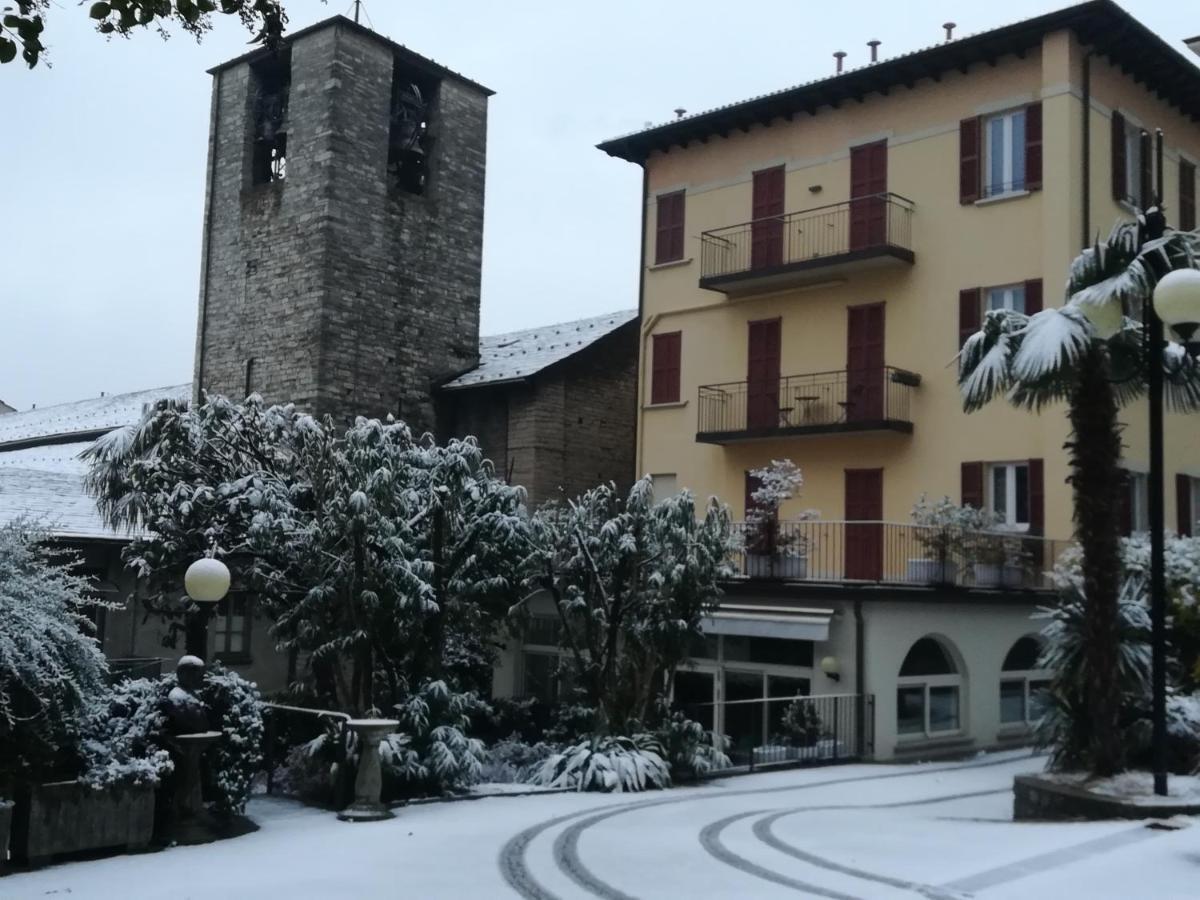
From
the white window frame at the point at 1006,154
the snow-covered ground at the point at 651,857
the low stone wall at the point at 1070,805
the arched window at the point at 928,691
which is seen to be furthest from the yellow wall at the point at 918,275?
the snow-covered ground at the point at 651,857

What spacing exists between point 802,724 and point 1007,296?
8.30m

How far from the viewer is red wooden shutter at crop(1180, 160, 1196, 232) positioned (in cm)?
2297

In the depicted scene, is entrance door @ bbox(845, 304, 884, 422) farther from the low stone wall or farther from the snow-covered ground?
the low stone wall

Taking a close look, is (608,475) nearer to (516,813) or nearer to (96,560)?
(96,560)

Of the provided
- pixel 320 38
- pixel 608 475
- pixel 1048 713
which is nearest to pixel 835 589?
pixel 1048 713

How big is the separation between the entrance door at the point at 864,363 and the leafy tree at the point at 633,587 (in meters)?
7.22

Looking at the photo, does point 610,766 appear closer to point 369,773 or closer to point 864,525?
point 369,773

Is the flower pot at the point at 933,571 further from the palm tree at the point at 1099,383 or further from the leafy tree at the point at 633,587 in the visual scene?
the palm tree at the point at 1099,383

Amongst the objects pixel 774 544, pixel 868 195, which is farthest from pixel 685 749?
pixel 868 195

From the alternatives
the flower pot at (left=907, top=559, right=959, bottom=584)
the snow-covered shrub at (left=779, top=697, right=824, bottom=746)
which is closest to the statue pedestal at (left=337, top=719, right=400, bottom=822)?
the snow-covered shrub at (left=779, top=697, right=824, bottom=746)

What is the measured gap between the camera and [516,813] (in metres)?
11.9

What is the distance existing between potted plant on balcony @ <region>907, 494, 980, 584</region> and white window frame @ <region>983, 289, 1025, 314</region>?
364 centimetres

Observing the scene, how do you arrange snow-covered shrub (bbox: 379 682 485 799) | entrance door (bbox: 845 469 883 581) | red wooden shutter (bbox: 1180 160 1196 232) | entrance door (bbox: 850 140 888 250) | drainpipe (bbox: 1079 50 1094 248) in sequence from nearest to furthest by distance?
snow-covered shrub (bbox: 379 682 485 799)
drainpipe (bbox: 1079 50 1094 248)
entrance door (bbox: 845 469 883 581)
entrance door (bbox: 850 140 888 250)
red wooden shutter (bbox: 1180 160 1196 232)

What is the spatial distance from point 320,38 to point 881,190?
1227cm
